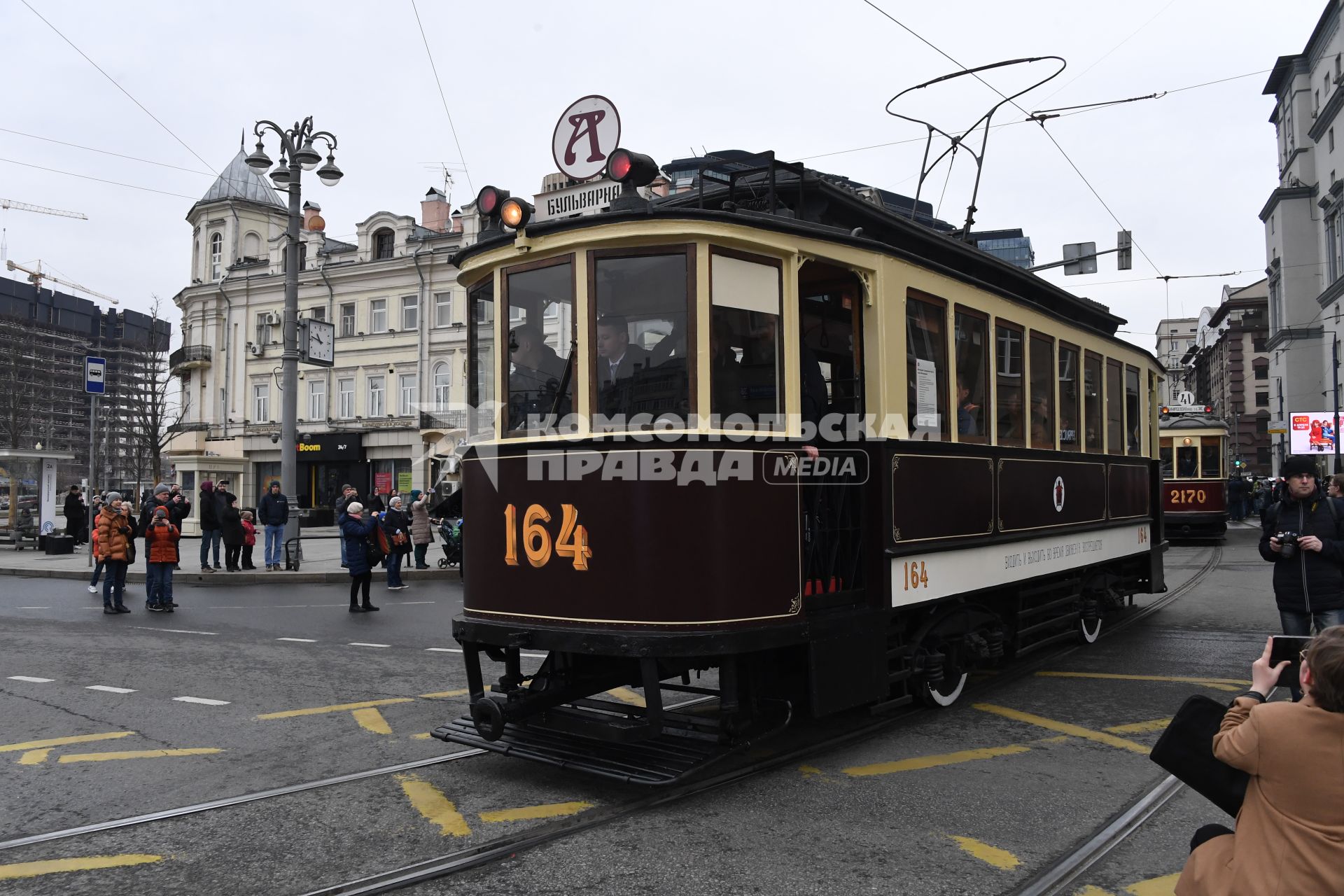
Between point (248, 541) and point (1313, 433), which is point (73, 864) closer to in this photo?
point (248, 541)

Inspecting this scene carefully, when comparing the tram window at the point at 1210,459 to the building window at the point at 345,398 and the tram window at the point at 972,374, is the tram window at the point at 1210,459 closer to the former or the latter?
the tram window at the point at 972,374

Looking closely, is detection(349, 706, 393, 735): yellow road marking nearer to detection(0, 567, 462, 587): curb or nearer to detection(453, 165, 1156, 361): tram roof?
detection(453, 165, 1156, 361): tram roof

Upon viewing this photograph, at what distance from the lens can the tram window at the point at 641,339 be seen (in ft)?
17.3

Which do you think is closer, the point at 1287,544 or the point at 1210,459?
the point at 1287,544

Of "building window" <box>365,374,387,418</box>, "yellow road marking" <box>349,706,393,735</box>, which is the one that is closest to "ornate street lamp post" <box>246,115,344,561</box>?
"yellow road marking" <box>349,706,393,735</box>

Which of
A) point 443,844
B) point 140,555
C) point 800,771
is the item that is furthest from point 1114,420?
point 140,555

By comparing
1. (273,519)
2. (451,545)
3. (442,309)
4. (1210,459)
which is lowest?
(451,545)

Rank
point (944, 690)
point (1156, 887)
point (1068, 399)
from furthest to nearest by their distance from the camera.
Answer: point (1068, 399) → point (944, 690) → point (1156, 887)

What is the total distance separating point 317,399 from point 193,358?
717 cm

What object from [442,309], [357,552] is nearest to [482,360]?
[357,552]

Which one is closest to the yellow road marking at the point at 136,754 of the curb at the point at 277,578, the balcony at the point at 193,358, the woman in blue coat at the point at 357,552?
the woman in blue coat at the point at 357,552

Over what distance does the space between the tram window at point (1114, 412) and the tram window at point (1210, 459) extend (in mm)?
15912

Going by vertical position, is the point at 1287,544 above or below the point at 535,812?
above

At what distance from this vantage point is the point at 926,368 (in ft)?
21.8
